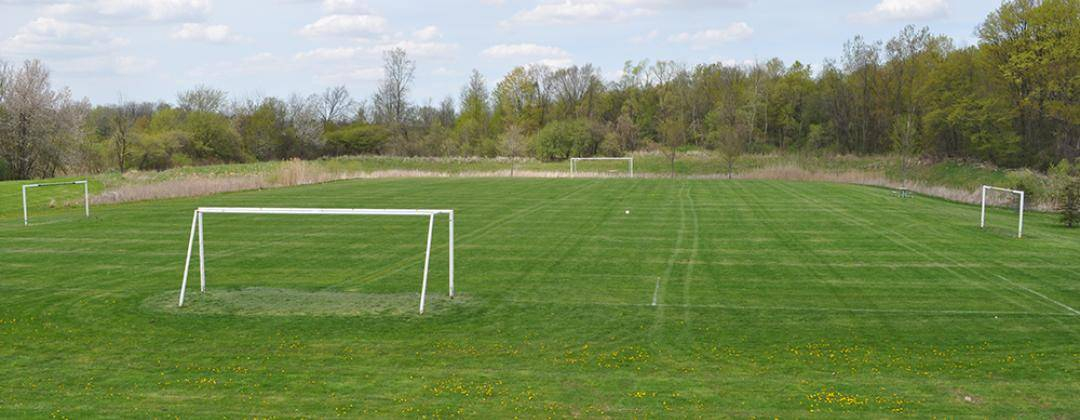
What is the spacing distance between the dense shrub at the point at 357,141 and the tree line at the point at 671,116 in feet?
0.46

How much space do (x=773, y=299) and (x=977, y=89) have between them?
50184mm

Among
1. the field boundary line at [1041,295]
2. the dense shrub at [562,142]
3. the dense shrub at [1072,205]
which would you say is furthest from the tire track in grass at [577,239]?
the dense shrub at [562,142]

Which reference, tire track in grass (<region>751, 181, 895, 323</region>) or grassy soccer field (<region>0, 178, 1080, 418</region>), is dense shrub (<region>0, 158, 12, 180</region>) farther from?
tire track in grass (<region>751, 181, 895, 323</region>)

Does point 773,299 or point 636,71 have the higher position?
point 636,71

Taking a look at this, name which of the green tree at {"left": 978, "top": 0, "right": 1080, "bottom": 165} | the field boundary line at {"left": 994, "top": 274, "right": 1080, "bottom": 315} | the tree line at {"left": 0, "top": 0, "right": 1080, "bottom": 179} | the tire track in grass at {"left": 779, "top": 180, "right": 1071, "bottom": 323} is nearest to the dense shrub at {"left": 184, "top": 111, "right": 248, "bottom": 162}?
the tree line at {"left": 0, "top": 0, "right": 1080, "bottom": 179}

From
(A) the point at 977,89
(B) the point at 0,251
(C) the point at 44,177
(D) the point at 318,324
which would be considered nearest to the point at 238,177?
(C) the point at 44,177

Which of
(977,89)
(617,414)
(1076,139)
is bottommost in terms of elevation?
(617,414)

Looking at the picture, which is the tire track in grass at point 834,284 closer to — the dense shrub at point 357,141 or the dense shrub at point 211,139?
the dense shrub at point 211,139

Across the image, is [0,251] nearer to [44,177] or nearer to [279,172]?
[279,172]

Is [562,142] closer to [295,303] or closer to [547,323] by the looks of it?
[295,303]

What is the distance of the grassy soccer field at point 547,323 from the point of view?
7.89m

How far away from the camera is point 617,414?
7410 millimetres

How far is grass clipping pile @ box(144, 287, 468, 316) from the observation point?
448 inches

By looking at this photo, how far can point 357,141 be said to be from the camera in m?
78.2
